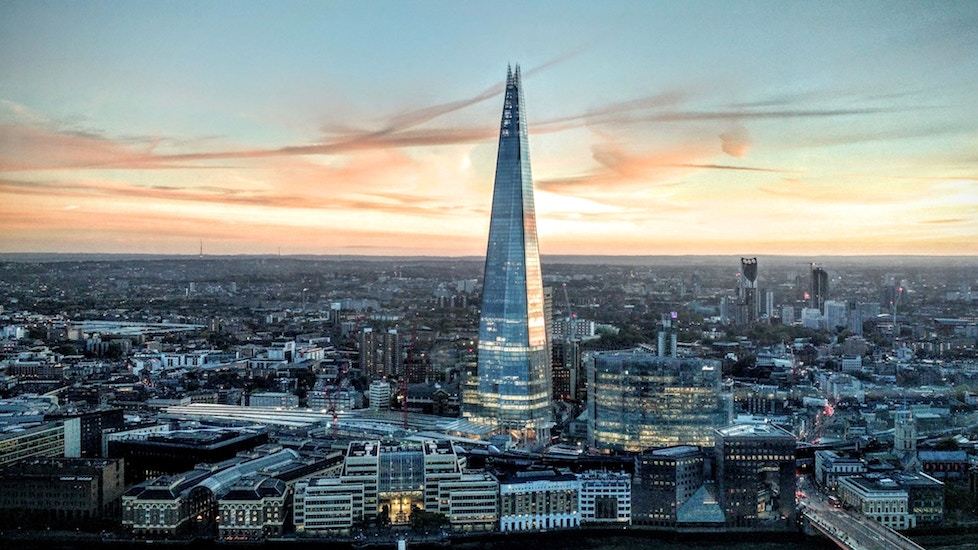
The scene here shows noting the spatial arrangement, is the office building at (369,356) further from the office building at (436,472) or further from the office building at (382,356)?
the office building at (436,472)

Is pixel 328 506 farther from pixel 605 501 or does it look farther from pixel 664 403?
pixel 664 403

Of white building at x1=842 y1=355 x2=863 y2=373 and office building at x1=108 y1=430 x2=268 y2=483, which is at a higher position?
white building at x1=842 y1=355 x2=863 y2=373

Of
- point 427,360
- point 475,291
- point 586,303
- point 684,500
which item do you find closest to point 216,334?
point 475,291

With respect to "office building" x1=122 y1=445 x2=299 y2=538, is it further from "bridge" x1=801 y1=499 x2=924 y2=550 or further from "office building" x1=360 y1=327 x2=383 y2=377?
"office building" x1=360 y1=327 x2=383 y2=377

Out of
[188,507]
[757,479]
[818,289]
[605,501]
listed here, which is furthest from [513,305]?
[818,289]

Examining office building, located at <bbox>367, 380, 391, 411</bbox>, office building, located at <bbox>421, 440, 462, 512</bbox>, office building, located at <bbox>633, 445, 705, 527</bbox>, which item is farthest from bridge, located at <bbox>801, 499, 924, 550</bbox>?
office building, located at <bbox>367, 380, 391, 411</bbox>

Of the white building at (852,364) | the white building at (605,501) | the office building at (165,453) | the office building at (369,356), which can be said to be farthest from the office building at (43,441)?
the white building at (852,364)
